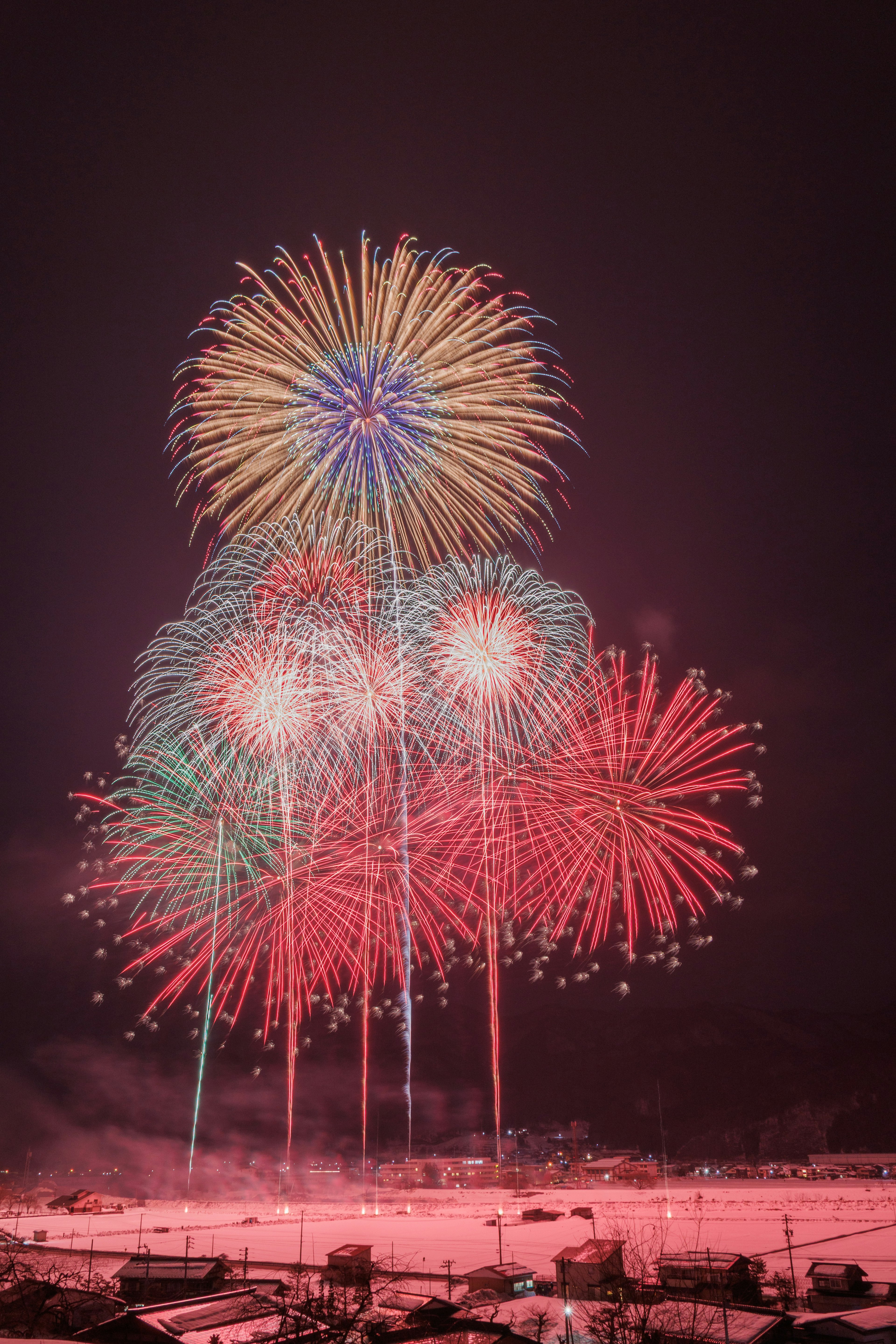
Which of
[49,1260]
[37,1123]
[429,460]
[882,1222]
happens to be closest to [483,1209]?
[882,1222]

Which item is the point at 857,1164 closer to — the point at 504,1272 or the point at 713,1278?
the point at 713,1278

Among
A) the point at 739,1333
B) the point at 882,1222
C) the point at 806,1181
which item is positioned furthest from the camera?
the point at 806,1181

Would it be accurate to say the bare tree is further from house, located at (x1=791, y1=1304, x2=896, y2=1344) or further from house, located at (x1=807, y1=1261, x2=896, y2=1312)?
house, located at (x1=807, y1=1261, x2=896, y2=1312)

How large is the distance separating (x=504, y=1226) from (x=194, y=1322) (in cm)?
2775

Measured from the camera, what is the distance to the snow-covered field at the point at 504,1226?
125 ft

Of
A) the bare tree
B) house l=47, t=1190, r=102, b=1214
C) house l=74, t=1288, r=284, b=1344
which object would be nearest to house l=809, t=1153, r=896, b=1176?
house l=47, t=1190, r=102, b=1214

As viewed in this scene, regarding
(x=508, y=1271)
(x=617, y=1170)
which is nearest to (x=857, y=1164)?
(x=617, y=1170)

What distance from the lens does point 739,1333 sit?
22.5 meters

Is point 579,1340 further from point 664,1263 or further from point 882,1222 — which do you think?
point 882,1222

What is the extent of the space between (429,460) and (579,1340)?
98.0ft

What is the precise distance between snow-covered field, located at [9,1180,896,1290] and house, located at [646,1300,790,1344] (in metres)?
9.53

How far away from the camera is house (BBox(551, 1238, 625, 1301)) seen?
28062 millimetres

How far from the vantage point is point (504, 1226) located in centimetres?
4869

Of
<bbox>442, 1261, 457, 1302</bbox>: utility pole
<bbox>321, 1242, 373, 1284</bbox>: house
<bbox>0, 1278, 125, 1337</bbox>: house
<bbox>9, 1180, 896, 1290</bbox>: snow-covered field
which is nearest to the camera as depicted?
<bbox>0, 1278, 125, 1337</bbox>: house
